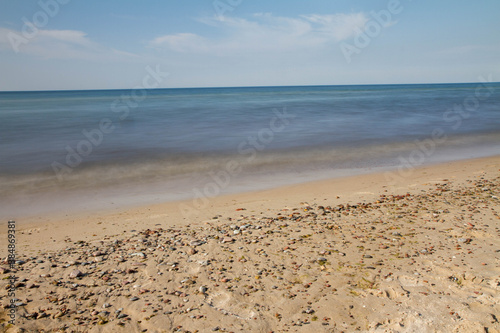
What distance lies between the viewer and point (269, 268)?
4977 millimetres

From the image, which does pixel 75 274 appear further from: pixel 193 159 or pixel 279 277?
pixel 193 159

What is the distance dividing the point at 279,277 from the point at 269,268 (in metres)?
0.28

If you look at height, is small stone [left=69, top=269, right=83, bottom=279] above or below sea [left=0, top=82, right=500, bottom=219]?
below

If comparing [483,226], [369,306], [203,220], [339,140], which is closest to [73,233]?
[203,220]

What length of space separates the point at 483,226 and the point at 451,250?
1381mm

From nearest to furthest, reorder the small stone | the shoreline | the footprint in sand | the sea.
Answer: the footprint in sand
the small stone
the shoreline
the sea

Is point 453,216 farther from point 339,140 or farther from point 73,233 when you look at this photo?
point 339,140

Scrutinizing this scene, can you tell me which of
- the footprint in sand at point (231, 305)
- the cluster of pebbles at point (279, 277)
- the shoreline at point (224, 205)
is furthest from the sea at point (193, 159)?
the footprint in sand at point (231, 305)

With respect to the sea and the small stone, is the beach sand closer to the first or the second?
the small stone

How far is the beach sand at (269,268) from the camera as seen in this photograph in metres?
3.91

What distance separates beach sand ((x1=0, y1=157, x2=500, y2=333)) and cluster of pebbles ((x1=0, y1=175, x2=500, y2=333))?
0.06 ft

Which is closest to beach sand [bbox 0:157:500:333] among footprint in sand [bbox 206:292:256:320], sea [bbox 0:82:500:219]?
footprint in sand [bbox 206:292:256:320]

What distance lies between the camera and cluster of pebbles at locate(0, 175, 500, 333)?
12.7 feet

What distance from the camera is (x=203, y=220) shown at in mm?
7141
